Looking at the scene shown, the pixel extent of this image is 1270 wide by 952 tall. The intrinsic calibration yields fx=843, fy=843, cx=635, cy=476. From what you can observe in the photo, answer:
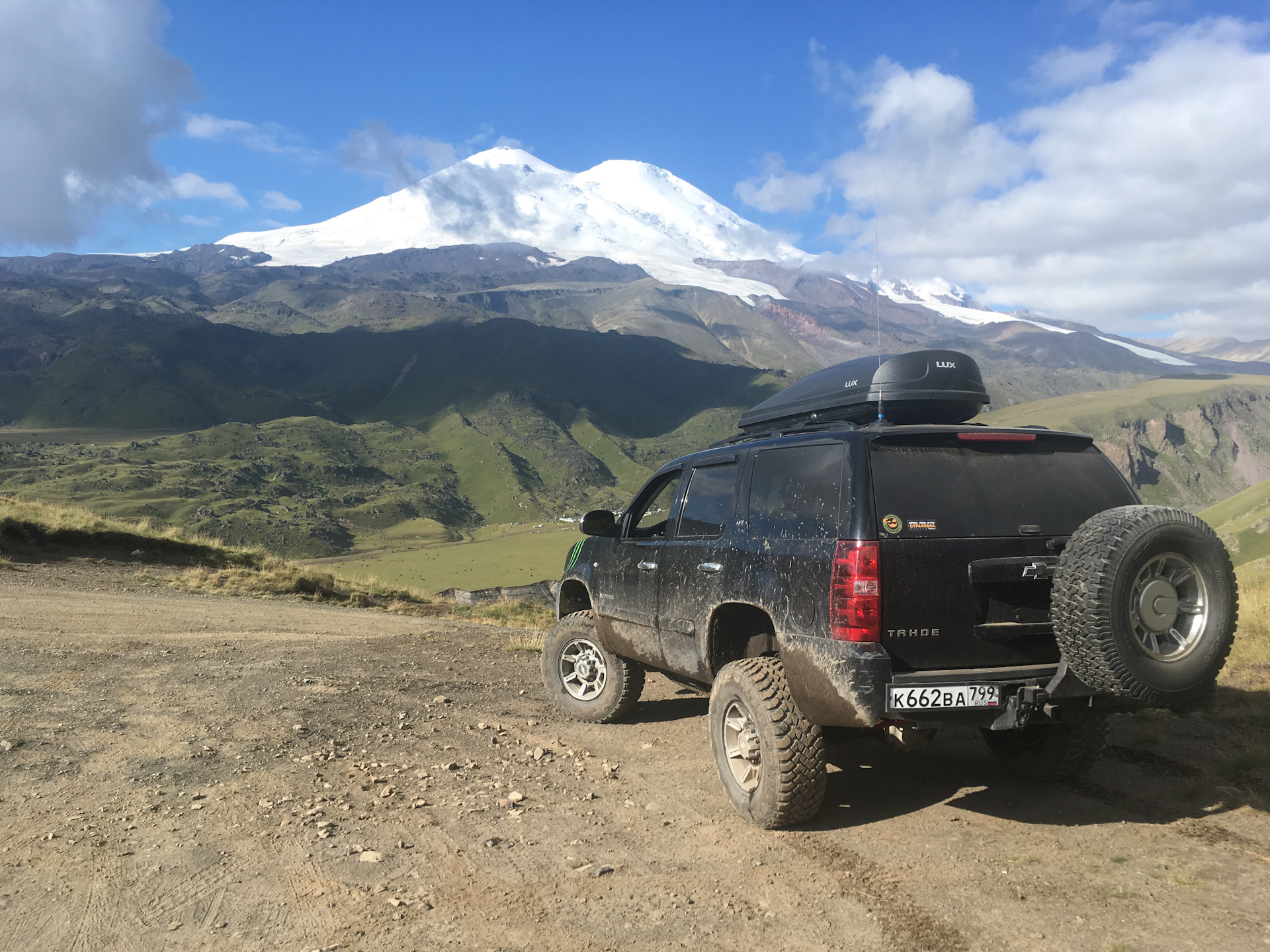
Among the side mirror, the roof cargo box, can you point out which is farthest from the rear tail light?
the side mirror

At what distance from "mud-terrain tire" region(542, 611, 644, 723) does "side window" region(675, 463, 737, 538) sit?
5.43ft

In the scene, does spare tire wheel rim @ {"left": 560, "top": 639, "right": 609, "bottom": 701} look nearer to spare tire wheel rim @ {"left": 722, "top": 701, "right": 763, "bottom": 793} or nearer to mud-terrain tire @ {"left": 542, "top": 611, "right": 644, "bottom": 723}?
mud-terrain tire @ {"left": 542, "top": 611, "right": 644, "bottom": 723}

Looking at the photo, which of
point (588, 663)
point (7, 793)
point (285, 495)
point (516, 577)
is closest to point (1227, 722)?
point (588, 663)

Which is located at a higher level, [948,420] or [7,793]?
[948,420]

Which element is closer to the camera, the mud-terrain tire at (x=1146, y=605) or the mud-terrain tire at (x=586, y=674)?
the mud-terrain tire at (x=1146, y=605)

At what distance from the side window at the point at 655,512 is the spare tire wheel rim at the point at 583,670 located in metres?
1.15

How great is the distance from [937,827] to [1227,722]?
11.6 feet

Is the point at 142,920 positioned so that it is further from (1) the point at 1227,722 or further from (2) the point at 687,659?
(1) the point at 1227,722

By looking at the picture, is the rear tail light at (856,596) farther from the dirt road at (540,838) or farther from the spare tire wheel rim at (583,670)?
the spare tire wheel rim at (583,670)

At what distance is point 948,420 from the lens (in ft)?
18.4

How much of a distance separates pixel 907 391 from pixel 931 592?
1539 mm

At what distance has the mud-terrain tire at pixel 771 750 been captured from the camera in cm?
A: 461

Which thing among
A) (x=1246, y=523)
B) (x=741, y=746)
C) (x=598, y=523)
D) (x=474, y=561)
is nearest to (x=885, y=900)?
(x=741, y=746)

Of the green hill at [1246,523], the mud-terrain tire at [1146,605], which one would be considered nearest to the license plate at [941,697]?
the mud-terrain tire at [1146,605]
